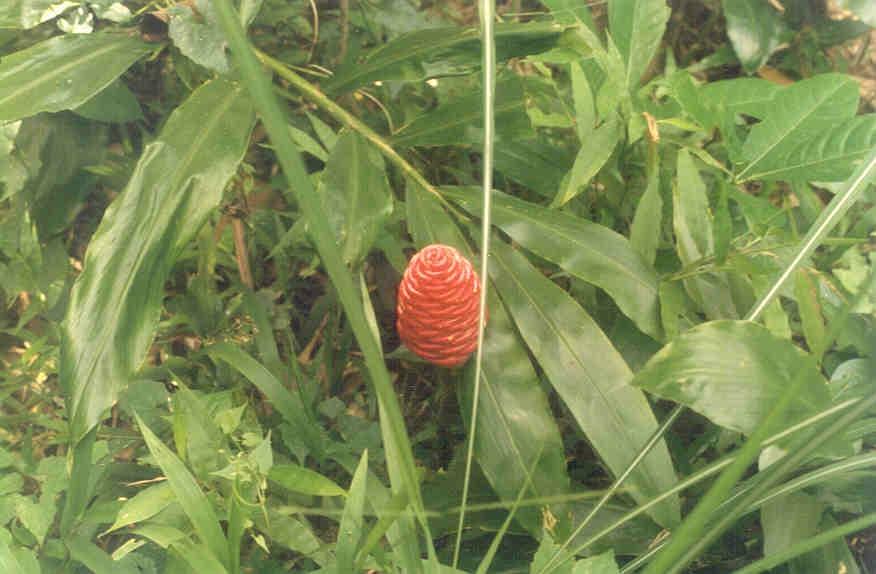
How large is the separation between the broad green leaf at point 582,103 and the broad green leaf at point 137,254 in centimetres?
30

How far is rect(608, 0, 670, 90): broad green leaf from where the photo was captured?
0.73 metres

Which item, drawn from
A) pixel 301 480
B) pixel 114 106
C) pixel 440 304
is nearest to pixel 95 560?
pixel 301 480

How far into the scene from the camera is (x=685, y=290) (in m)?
0.68

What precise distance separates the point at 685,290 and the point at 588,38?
235mm

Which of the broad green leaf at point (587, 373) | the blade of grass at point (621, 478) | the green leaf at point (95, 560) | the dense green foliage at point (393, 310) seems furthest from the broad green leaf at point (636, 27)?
the green leaf at point (95, 560)

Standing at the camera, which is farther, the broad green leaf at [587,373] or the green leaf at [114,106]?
the green leaf at [114,106]

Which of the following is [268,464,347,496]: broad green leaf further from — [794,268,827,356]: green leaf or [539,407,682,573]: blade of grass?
[794,268,827,356]: green leaf

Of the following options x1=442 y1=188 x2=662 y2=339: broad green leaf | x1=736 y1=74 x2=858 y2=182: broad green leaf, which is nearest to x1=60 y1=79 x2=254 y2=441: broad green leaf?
x1=442 y1=188 x2=662 y2=339: broad green leaf

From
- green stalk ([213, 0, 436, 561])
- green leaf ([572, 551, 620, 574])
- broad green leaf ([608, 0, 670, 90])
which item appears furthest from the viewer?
broad green leaf ([608, 0, 670, 90])

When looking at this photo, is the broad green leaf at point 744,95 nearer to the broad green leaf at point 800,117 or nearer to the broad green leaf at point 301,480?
the broad green leaf at point 800,117

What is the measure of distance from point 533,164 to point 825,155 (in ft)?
0.84

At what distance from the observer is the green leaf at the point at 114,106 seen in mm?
781

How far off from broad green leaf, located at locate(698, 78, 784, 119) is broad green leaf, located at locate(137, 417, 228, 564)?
580mm

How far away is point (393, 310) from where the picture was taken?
0.88 m
